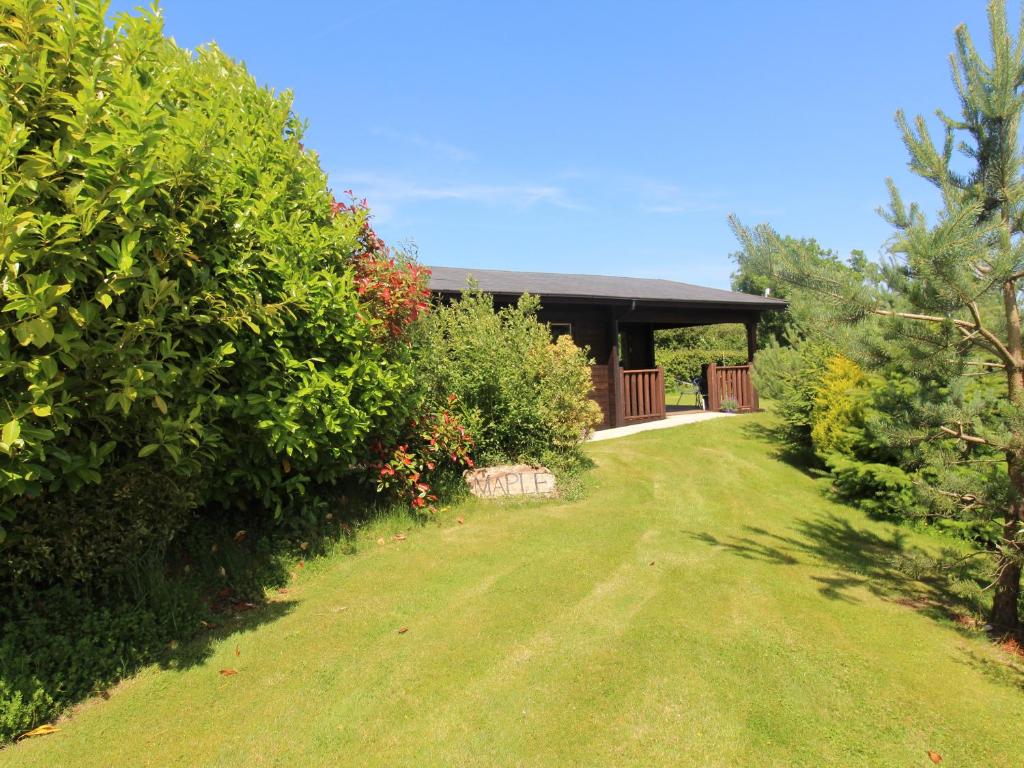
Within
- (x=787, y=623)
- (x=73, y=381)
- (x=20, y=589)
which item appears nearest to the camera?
(x=73, y=381)

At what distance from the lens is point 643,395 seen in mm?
14695

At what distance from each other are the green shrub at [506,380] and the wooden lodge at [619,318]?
2.57 m

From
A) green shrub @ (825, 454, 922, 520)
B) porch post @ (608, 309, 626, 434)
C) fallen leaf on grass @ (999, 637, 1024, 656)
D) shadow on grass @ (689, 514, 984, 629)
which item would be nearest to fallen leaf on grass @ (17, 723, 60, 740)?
shadow on grass @ (689, 514, 984, 629)

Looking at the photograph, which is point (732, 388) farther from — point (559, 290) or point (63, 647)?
point (63, 647)

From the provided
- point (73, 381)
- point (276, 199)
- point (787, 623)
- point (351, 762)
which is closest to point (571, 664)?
point (351, 762)

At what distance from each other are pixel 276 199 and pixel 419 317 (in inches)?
100

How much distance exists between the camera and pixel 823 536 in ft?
25.0

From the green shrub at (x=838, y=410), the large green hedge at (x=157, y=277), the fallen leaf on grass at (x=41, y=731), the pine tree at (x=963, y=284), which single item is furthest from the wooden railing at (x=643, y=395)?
the fallen leaf on grass at (x=41, y=731)

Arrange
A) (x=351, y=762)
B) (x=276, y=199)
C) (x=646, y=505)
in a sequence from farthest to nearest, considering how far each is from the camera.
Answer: (x=646, y=505)
(x=276, y=199)
(x=351, y=762)

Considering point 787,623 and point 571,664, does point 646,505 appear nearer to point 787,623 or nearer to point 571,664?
point 787,623

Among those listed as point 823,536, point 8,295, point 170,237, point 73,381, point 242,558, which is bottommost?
point 823,536

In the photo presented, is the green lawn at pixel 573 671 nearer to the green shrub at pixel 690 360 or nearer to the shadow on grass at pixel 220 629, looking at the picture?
the shadow on grass at pixel 220 629

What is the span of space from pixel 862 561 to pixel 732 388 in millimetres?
10717

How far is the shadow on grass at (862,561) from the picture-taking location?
17.6ft
